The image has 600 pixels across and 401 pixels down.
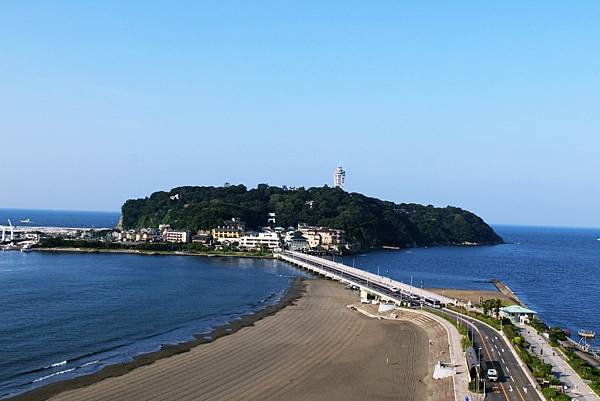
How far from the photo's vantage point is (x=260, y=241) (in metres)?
122

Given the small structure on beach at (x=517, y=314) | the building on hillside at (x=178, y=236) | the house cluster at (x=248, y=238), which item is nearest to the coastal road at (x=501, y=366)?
the small structure on beach at (x=517, y=314)

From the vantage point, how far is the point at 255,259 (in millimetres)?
107000

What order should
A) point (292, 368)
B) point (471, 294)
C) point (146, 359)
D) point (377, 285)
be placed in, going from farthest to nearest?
1. point (471, 294)
2. point (377, 285)
3. point (146, 359)
4. point (292, 368)

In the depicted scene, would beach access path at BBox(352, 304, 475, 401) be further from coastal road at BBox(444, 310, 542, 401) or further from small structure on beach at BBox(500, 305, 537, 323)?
small structure on beach at BBox(500, 305, 537, 323)

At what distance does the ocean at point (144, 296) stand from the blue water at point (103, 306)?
7 centimetres

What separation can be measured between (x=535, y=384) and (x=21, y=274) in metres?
61.9

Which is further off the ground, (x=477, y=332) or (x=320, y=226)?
(x=320, y=226)

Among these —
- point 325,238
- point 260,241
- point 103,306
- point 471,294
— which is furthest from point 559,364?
point 325,238

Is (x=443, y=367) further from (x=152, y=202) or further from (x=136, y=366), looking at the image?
(x=152, y=202)

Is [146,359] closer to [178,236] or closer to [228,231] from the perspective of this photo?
[228,231]

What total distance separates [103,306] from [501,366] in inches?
1302

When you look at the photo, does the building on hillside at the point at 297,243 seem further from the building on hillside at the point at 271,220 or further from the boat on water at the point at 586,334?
the boat on water at the point at 586,334

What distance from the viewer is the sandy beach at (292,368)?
28.1 metres

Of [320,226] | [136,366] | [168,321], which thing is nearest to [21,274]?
[168,321]
